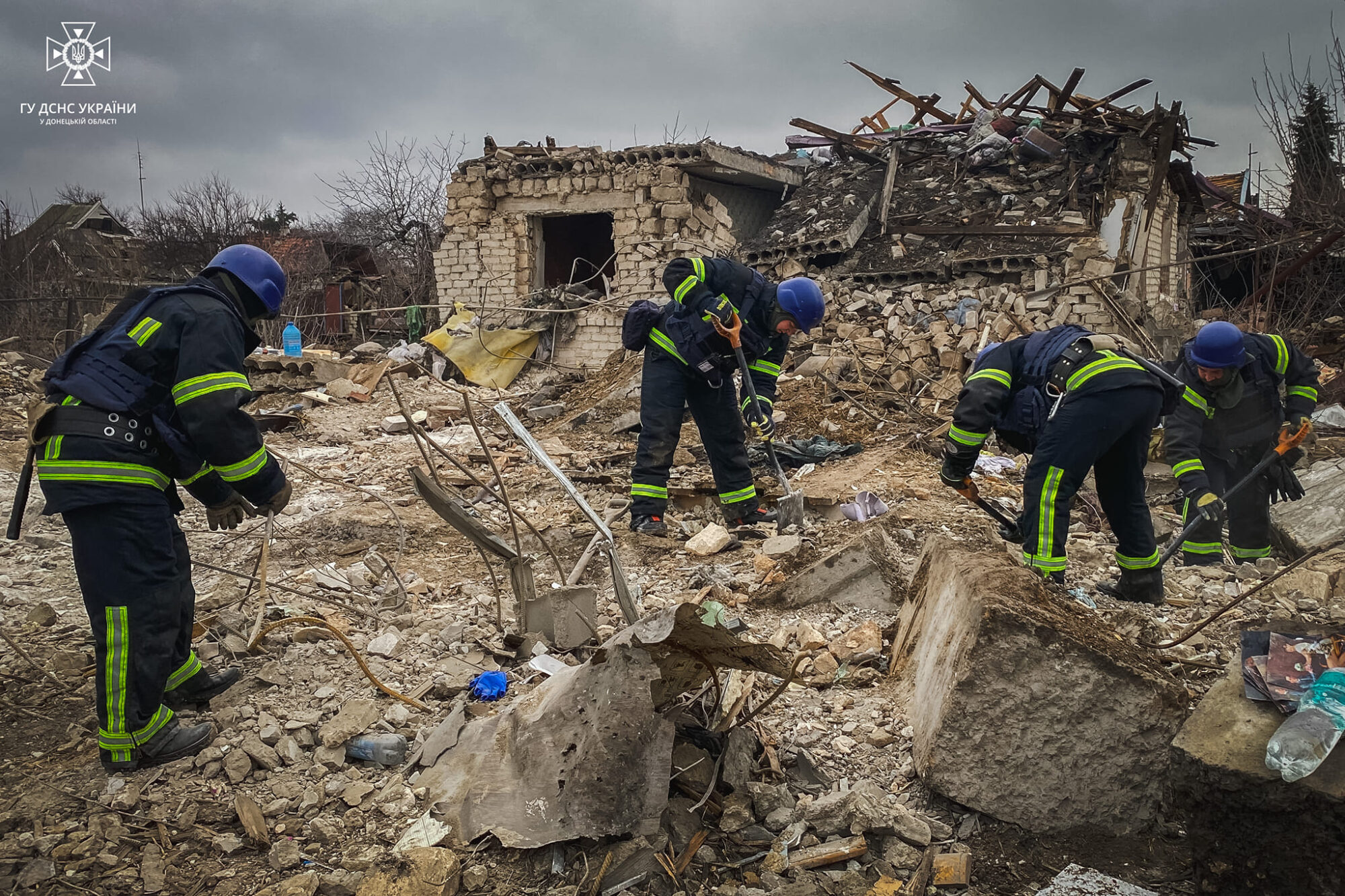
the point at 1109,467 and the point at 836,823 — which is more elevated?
the point at 1109,467

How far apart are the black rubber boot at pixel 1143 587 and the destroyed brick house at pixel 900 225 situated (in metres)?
4.84

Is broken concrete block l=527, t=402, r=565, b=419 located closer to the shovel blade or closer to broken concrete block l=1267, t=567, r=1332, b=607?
the shovel blade

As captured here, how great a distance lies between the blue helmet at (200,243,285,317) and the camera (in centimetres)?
304

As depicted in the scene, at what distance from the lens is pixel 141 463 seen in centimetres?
279

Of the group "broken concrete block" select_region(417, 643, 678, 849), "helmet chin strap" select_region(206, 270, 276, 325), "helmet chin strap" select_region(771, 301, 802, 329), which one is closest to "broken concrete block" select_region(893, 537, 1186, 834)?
"broken concrete block" select_region(417, 643, 678, 849)

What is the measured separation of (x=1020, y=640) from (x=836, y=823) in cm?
72

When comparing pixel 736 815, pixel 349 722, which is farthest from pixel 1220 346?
pixel 349 722

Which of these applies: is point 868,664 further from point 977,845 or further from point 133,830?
point 133,830

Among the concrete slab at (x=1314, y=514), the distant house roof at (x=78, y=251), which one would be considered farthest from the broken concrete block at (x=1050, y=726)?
the distant house roof at (x=78, y=251)

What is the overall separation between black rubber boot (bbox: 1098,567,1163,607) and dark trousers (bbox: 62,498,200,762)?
160 inches

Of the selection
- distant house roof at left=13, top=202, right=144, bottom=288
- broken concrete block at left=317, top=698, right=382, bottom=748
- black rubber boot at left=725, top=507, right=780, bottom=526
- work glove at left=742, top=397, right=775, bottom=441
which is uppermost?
distant house roof at left=13, top=202, right=144, bottom=288

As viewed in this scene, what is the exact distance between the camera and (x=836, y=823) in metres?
2.36

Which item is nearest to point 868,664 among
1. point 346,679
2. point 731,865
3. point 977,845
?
point 977,845

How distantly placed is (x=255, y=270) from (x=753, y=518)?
3239mm
